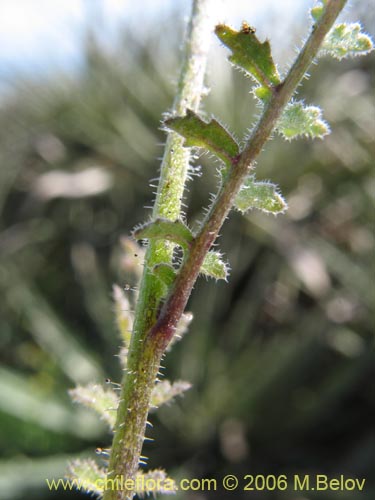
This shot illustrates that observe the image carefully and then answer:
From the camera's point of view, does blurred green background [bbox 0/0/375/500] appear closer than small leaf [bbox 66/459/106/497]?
No

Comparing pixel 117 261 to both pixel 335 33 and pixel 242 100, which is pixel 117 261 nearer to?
pixel 242 100

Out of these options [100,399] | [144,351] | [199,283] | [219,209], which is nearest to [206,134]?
[219,209]

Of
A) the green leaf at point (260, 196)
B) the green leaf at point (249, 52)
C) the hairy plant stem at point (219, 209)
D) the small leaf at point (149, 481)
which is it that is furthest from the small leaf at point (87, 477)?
the green leaf at point (249, 52)

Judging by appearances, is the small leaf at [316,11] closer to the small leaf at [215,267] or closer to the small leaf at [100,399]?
the small leaf at [215,267]

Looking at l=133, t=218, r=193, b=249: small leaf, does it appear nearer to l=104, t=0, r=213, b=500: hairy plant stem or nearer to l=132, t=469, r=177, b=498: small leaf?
l=104, t=0, r=213, b=500: hairy plant stem

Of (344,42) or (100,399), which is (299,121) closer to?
(344,42)

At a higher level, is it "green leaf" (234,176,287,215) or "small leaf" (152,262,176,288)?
"green leaf" (234,176,287,215)

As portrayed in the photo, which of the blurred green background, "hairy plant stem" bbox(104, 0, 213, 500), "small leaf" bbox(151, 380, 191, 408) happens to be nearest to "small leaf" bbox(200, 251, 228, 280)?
"hairy plant stem" bbox(104, 0, 213, 500)
